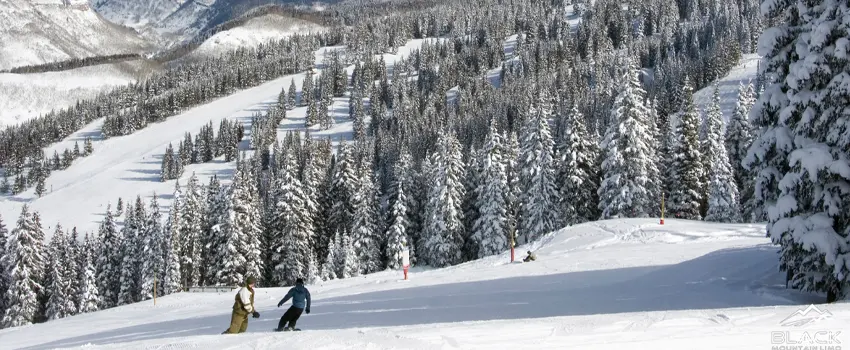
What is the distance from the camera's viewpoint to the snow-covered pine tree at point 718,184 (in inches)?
1794

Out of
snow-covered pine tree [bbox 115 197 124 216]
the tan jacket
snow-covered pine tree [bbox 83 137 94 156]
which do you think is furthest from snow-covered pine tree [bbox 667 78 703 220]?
snow-covered pine tree [bbox 83 137 94 156]

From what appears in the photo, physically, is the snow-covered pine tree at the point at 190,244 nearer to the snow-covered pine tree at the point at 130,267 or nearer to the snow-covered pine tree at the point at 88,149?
the snow-covered pine tree at the point at 130,267

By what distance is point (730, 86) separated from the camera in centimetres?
11856

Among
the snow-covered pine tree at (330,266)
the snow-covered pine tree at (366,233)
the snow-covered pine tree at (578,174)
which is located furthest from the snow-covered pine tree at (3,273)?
the snow-covered pine tree at (578,174)

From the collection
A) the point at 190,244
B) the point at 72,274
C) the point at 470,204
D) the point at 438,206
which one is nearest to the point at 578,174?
the point at 438,206

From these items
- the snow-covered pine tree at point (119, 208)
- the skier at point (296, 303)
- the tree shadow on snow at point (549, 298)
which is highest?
the skier at point (296, 303)

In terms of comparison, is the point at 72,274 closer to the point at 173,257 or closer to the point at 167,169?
the point at 173,257

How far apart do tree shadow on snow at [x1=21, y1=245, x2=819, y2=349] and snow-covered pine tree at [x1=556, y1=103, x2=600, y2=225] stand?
23924mm

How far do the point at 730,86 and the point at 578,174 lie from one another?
285 ft

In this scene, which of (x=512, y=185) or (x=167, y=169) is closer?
(x=512, y=185)

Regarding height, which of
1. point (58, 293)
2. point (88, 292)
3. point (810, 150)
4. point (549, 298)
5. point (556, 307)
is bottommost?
point (58, 293)

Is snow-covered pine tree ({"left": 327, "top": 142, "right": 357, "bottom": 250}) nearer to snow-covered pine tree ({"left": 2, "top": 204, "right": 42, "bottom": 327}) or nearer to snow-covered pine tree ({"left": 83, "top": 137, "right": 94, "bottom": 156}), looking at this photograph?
snow-covered pine tree ({"left": 2, "top": 204, "right": 42, "bottom": 327})

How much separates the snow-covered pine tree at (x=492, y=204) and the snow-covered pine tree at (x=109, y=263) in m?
40.7

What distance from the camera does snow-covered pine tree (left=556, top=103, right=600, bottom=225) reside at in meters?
46.7
